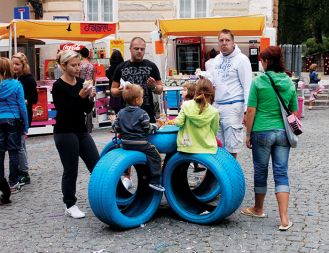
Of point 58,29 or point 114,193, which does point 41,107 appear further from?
point 114,193

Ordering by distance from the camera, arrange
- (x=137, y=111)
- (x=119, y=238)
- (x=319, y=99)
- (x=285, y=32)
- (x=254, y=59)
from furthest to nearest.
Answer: (x=285, y=32) → (x=319, y=99) → (x=254, y=59) → (x=137, y=111) → (x=119, y=238)

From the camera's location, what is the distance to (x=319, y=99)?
1986cm

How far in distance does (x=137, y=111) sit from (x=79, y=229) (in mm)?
1302

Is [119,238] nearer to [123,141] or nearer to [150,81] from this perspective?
[123,141]

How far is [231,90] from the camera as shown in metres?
6.77

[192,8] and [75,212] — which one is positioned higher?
[192,8]

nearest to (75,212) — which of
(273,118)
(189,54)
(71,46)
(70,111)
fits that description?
(70,111)

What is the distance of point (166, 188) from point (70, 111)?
126 cm

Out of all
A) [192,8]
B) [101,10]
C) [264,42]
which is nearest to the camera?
[264,42]

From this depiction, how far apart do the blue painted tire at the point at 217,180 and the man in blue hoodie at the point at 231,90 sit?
0.85 m

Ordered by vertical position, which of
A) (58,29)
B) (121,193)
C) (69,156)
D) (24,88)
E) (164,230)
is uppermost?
(58,29)

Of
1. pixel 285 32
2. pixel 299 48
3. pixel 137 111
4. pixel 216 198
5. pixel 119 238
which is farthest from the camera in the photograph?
pixel 285 32

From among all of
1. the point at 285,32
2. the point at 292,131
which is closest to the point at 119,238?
the point at 292,131

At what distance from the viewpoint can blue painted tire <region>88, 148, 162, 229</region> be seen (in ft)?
18.0
